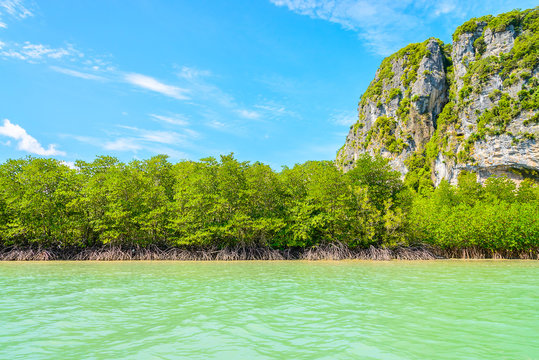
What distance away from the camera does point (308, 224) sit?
25.7m

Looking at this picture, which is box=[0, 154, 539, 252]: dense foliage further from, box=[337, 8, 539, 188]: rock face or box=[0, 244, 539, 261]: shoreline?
box=[337, 8, 539, 188]: rock face

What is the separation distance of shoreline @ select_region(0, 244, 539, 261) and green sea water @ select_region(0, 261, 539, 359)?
1511 centimetres

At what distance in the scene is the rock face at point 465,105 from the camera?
146ft

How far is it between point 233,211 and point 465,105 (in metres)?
44.6

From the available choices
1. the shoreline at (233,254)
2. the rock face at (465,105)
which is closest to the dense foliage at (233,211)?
the shoreline at (233,254)

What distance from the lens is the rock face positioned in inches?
1757

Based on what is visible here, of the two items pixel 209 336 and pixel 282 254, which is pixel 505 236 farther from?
pixel 209 336

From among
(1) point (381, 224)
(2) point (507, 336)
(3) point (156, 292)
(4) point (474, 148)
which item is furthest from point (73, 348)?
(4) point (474, 148)

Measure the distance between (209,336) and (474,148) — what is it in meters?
52.8

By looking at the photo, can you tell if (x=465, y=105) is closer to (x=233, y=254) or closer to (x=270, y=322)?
(x=233, y=254)

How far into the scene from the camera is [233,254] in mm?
25516

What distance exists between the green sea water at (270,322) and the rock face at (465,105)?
4261 centimetres

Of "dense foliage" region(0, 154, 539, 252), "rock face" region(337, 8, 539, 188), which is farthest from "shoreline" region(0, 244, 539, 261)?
"rock face" region(337, 8, 539, 188)

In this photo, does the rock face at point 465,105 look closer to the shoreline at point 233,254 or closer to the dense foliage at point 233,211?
the dense foliage at point 233,211
